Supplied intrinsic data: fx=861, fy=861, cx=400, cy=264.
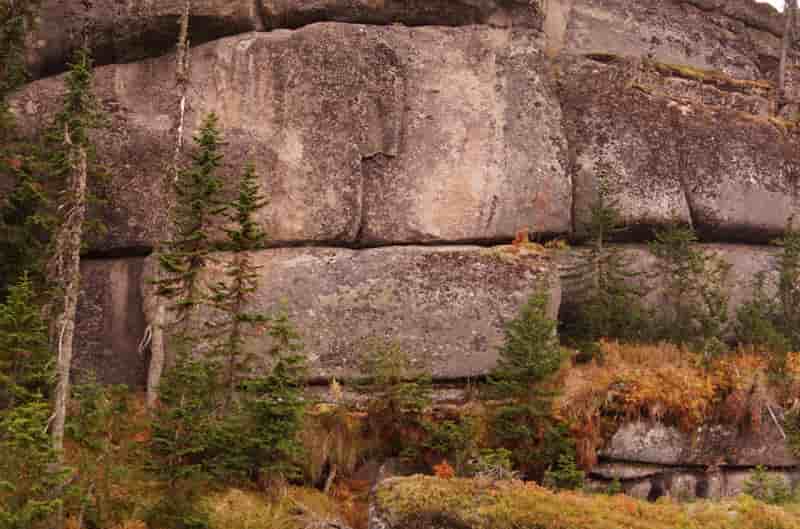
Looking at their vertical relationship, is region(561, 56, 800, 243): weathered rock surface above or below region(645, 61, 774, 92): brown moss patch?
below

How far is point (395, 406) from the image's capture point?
17219 millimetres

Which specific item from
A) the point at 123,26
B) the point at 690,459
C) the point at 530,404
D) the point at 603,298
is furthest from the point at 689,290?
the point at 123,26

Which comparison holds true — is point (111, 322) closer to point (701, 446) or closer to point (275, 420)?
point (275, 420)

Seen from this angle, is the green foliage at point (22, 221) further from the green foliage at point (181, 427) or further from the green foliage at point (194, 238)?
the green foliage at point (181, 427)

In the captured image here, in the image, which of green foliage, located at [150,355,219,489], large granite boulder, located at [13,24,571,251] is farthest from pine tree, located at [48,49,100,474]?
large granite boulder, located at [13,24,571,251]

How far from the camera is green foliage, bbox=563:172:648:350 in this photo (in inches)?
799

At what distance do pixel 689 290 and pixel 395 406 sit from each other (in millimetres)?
8731

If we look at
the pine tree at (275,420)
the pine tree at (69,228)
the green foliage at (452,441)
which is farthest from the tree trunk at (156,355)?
the green foliage at (452,441)

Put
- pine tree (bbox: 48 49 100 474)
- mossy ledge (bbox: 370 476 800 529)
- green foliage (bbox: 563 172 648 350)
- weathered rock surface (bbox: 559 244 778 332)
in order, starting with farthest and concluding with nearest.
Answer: weathered rock surface (bbox: 559 244 778 332) → green foliage (bbox: 563 172 648 350) → pine tree (bbox: 48 49 100 474) → mossy ledge (bbox: 370 476 800 529)

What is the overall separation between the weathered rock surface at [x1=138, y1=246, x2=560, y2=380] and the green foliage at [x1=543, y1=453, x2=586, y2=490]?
3.23m

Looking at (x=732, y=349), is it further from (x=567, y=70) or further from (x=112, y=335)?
(x=112, y=335)

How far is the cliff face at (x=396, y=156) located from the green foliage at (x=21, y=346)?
4724 mm

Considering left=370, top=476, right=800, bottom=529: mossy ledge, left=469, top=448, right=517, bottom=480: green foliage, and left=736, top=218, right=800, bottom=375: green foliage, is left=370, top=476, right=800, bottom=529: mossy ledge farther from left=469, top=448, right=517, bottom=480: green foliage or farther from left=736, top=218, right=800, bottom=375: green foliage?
left=736, top=218, right=800, bottom=375: green foliage

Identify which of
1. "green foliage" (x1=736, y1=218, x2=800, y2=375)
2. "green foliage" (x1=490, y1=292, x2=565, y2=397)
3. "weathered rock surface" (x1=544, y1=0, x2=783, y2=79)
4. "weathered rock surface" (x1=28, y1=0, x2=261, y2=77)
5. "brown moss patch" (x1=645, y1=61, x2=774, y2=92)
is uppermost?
"weathered rock surface" (x1=544, y1=0, x2=783, y2=79)
